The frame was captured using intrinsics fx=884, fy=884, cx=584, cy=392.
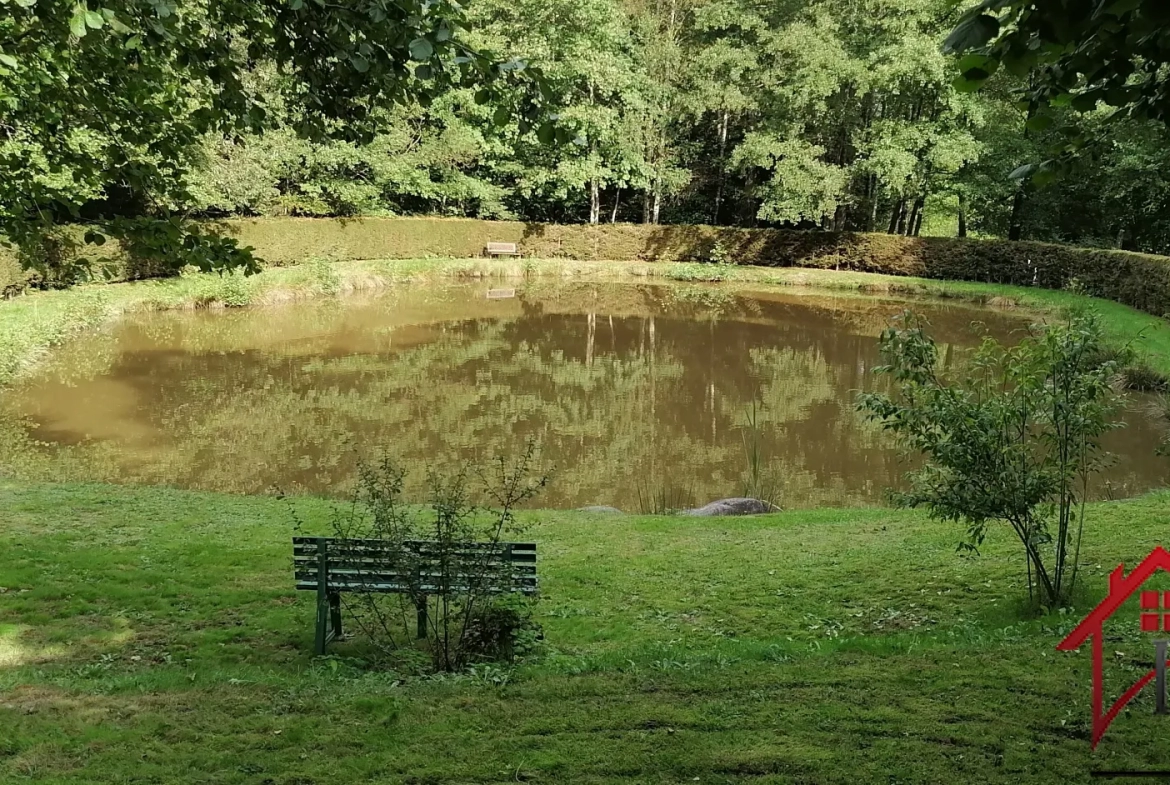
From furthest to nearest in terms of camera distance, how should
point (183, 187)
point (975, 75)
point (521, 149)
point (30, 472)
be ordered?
point (521, 149), point (30, 472), point (183, 187), point (975, 75)

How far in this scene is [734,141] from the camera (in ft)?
124

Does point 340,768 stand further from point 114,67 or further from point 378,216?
point 378,216

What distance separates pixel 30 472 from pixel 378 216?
22.8m

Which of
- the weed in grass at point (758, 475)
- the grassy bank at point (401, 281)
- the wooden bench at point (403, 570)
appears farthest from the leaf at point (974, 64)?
the grassy bank at point (401, 281)

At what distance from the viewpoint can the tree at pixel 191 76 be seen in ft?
10.4

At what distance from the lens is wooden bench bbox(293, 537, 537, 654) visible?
202 inches

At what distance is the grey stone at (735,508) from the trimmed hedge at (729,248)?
15.3 metres

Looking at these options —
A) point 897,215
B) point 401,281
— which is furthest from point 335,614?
point 897,215

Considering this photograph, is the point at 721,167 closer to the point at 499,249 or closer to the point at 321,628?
the point at 499,249

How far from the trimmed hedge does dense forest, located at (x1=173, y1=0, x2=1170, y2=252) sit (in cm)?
139

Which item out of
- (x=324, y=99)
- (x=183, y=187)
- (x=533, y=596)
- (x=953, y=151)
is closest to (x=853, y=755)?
(x=533, y=596)

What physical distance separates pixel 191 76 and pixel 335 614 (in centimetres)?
338

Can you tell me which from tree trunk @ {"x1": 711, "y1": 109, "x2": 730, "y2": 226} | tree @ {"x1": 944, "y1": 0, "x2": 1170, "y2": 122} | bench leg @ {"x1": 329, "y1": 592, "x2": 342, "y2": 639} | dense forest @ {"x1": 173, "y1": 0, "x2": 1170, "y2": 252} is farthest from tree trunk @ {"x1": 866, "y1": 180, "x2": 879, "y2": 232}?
tree @ {"x1": 944, "y1": 0, "x2": 1170, "y2": 122}

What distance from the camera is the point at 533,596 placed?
5816 mm
